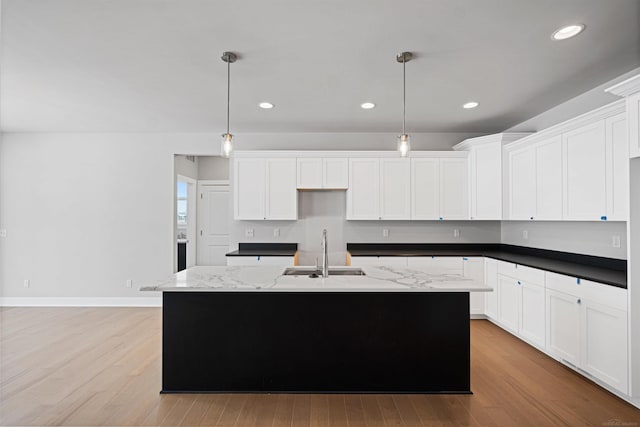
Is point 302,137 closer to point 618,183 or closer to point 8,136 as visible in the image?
point 618,183

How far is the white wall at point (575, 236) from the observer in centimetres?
317

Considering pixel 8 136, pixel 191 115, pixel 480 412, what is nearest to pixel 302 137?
pixel 191 115

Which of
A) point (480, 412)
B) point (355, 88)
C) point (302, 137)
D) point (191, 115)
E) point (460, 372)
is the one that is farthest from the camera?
point (302, 137)

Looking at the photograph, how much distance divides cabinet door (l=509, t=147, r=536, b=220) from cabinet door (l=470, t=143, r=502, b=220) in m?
0.15

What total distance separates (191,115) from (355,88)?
7.10ft

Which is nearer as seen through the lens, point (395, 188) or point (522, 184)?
point (522, 184)

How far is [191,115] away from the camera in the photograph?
4.36 meters

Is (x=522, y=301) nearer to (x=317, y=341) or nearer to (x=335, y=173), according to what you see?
(x=317, y=341)

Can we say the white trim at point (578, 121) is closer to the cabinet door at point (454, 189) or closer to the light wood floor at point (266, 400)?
the cabinet door at point (454, 189)

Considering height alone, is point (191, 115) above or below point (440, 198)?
above

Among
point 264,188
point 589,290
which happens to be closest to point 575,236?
point 589,290

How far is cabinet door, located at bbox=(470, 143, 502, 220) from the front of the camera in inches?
172

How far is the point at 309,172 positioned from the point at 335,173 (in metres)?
0.36

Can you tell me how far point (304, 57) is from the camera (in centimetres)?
281
